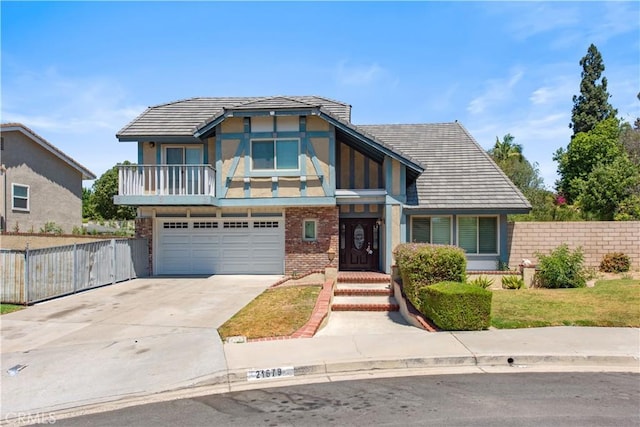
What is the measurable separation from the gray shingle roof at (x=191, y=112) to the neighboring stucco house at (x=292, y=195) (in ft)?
0.26

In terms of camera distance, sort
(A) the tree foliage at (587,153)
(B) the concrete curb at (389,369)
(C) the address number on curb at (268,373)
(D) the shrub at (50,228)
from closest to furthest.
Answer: (B) the concrete curb at (389,369)
(C) the address number on curb at (268,373)
(D) the shrub at (50,228)
(A) the tree foliage at (587,153)

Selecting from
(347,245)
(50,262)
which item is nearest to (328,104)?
(347,245)

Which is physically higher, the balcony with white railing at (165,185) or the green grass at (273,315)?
the balcony with white railing at (165,185)

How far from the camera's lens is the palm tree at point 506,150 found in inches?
1817

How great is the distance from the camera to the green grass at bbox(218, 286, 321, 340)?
9.06m

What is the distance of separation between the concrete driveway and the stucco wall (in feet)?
36.8

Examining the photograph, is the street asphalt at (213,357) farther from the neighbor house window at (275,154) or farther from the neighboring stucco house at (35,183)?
the neighboring stucco house at (35,183)

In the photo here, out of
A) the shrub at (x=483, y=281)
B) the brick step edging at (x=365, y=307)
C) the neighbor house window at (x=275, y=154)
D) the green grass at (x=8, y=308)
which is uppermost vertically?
the neighbor house window at (x=275, y=154)

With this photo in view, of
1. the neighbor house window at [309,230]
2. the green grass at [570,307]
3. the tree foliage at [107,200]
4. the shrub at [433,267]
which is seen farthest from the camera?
the tree foliage at [107,200]

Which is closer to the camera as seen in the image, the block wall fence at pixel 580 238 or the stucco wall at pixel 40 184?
the block wall fence at pixel 580 238

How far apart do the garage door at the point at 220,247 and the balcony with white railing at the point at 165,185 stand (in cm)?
177

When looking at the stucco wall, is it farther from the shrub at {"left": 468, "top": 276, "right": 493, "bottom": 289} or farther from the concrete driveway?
the shrub at {"left": 468, "top": 276, "right": 493, "bottom": 289}

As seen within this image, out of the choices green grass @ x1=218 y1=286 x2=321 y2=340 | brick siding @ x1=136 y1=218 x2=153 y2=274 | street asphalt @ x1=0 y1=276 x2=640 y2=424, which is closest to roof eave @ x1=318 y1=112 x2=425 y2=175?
green grass @ x1=218 y1=286 x2=321 y2=340

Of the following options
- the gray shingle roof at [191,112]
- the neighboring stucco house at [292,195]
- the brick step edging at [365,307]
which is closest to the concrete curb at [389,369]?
the brick step edging at [365,307]
